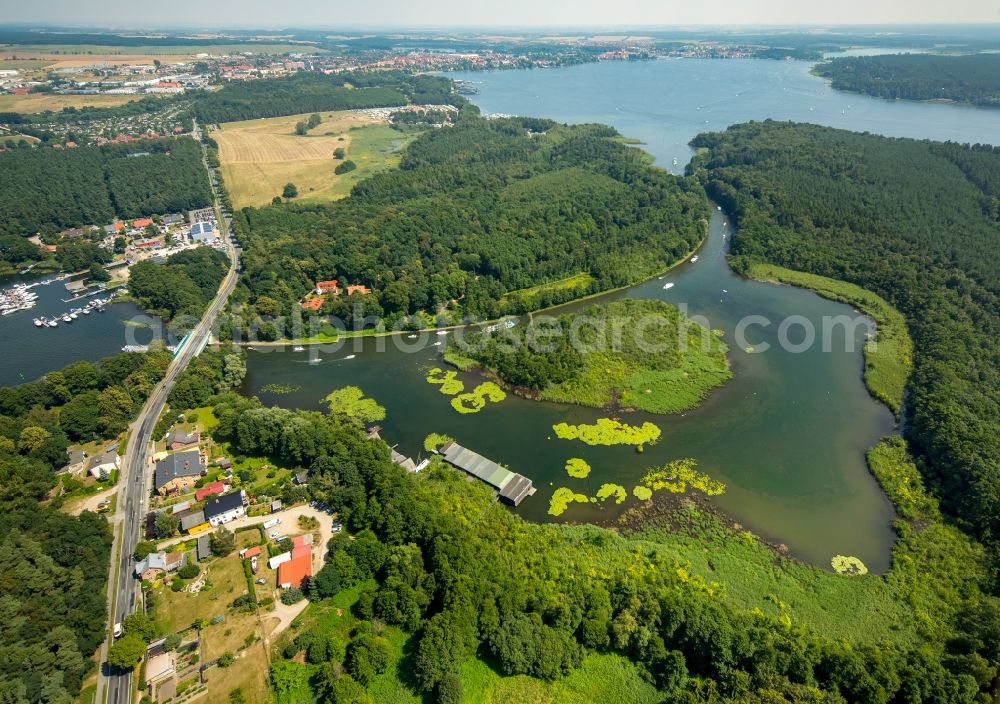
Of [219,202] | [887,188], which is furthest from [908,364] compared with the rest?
[219,202]

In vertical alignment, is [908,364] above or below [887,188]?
below

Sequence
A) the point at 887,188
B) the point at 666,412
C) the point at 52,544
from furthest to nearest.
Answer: the point at 887,188 → the point at 666,412 → the point at 52,544

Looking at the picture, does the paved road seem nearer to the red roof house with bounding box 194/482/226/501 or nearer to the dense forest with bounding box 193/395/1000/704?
the red roof house with bounding box 194/482/226/501

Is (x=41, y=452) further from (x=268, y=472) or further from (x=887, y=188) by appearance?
(x=887, y=188)

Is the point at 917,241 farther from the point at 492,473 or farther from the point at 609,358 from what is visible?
the point at 492,473

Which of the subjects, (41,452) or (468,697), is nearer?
(468,697)

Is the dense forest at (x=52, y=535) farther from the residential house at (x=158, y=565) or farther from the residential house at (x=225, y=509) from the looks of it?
the residential house at (x=225, y=509)

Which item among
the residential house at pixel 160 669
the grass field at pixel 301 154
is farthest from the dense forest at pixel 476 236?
the residential house at pixel 160 669
